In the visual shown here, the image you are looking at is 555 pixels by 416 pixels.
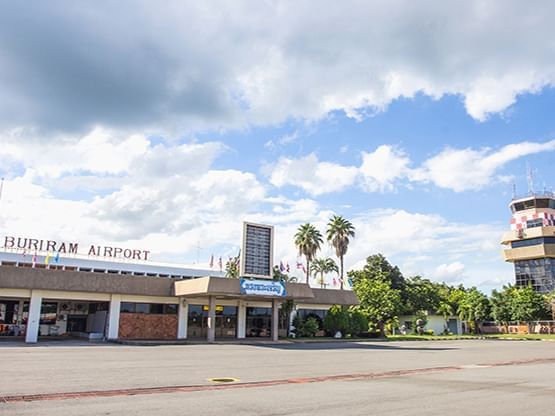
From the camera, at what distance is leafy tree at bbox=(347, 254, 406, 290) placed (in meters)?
77.1

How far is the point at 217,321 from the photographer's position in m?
45.2

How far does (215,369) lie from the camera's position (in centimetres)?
1898

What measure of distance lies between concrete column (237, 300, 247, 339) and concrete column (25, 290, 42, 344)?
17019mm

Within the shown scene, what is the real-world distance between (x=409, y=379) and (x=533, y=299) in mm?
69198

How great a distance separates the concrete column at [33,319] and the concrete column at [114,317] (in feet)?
17.0

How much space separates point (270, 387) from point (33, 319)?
27435 mm

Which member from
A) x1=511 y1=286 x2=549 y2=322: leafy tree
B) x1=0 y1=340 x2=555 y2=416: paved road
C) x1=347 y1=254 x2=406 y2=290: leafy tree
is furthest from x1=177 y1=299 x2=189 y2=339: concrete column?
x1=511 y1=286 x2=549 y2=322: leafy tree

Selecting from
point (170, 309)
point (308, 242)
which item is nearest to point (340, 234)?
point (308, 242)

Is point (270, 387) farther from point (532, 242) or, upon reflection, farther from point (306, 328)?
point (532, 242)

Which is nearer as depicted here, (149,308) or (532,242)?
(149,308)

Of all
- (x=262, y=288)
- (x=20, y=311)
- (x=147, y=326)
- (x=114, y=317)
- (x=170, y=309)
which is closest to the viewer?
(x=114, y=317)

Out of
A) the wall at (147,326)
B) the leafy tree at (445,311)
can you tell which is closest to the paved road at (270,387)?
the wall at (147,326)

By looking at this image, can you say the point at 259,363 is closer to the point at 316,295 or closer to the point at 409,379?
the point at 409,379

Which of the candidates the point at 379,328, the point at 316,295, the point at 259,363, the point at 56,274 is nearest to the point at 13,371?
the point at 259,363
